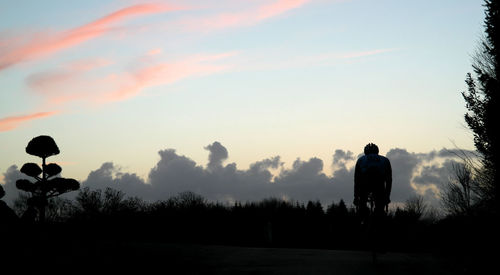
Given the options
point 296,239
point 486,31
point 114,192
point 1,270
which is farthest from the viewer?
point 114,192

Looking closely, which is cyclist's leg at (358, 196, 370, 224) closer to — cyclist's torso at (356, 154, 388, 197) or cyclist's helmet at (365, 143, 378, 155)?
cyclist's torso at (356, 154, 388, 197)

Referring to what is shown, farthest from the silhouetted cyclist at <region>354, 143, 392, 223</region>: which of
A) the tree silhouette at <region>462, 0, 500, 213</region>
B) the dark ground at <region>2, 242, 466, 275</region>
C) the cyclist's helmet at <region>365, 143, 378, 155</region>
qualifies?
the tree silhouette at <region>462, 0, 500, 213</region>

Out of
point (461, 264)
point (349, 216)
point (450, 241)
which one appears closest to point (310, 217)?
point (349, 216)

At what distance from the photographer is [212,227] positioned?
44906mm

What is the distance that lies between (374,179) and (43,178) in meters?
37.1

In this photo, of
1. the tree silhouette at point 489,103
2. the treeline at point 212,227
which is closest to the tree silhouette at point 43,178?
the treeline at point 212,227

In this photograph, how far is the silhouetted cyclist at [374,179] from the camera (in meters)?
11.5

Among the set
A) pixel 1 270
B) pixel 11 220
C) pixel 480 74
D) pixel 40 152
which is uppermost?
pixel 480 74

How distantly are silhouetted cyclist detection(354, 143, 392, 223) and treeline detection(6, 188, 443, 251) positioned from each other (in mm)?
378

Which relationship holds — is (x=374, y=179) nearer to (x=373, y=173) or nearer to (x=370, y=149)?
(x=373, y=173)

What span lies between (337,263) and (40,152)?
38.0 meters

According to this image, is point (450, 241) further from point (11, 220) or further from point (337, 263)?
point (11, 220)

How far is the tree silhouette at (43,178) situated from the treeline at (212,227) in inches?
86.2

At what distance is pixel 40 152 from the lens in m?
44.8
